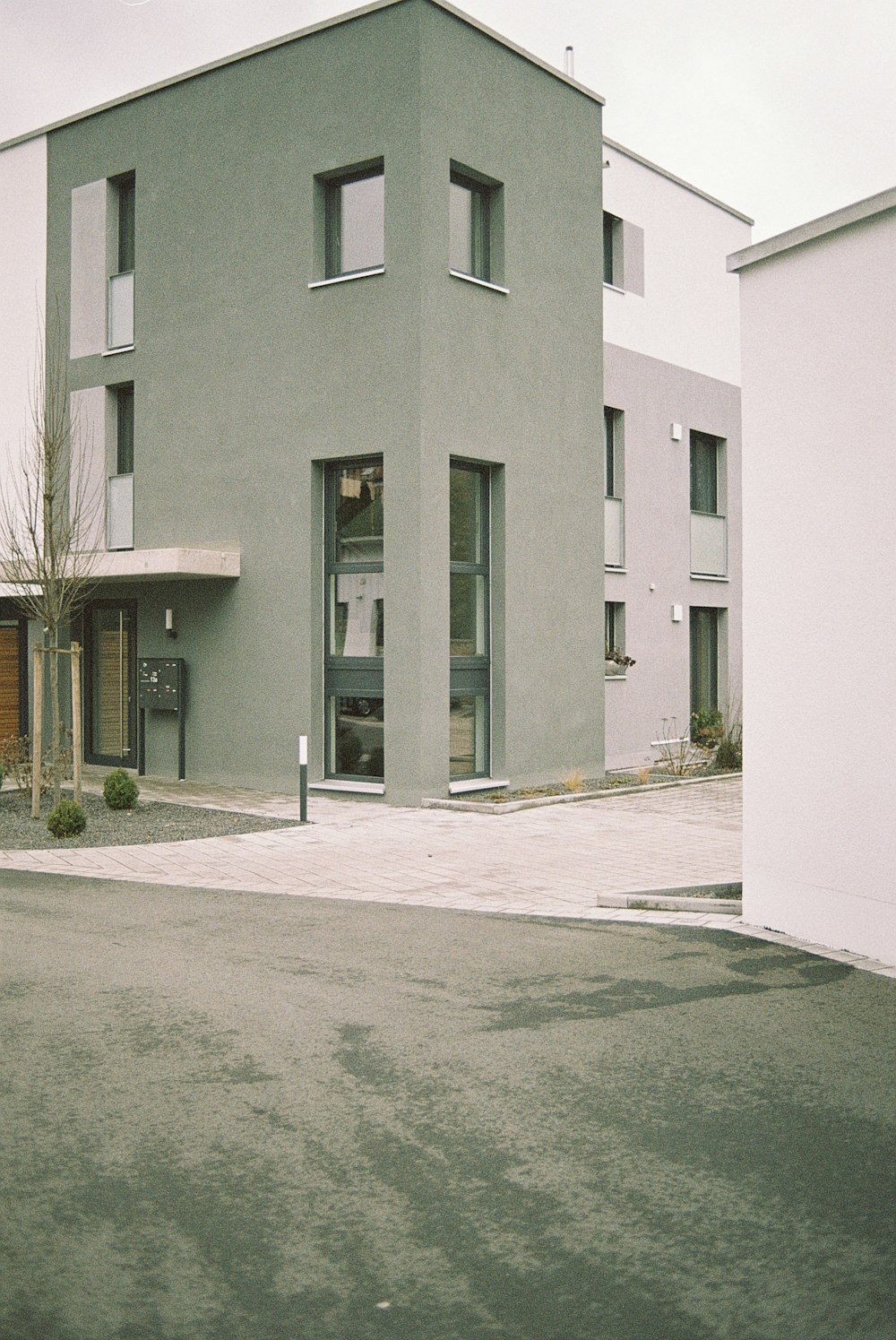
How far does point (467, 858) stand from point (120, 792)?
14.4ft

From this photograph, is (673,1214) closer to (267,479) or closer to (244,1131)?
(244,1131)

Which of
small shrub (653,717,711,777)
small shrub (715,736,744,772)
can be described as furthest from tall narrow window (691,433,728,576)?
small shrub (715,736,744,772)

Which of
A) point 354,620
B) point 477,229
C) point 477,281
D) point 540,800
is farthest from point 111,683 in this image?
point 477,229

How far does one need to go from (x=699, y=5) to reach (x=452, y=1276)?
40.9 ft

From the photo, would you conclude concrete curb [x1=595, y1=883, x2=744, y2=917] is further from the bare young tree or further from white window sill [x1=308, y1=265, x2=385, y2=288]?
white window sill [x1=308, y1=265, x2=385, y2=288]

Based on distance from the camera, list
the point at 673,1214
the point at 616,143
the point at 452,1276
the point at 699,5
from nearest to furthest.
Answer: the point at 452,1276
the point at 673,1214
the point at 699,5
the point at 616,143

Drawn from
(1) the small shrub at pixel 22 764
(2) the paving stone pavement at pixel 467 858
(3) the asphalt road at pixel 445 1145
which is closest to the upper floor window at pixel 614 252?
(2) the paving stone pavement at pixel 467 858

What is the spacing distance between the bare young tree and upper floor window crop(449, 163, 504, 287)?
510 centimetres

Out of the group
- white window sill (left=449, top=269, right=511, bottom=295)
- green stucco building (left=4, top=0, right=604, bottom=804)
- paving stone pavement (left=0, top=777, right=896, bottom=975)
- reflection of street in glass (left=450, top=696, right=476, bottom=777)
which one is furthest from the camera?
reflection of street in glass (left=450, top=696, right=476, bottom=777)

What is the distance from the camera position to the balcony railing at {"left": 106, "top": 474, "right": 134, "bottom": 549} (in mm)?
17078

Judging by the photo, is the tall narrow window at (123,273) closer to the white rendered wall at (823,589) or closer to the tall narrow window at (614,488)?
the tall narrow window at (614,488)

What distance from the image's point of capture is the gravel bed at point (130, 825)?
1152cm

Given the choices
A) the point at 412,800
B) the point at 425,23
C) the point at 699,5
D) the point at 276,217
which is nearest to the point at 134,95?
the point at 276,217

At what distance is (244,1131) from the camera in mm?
4227
